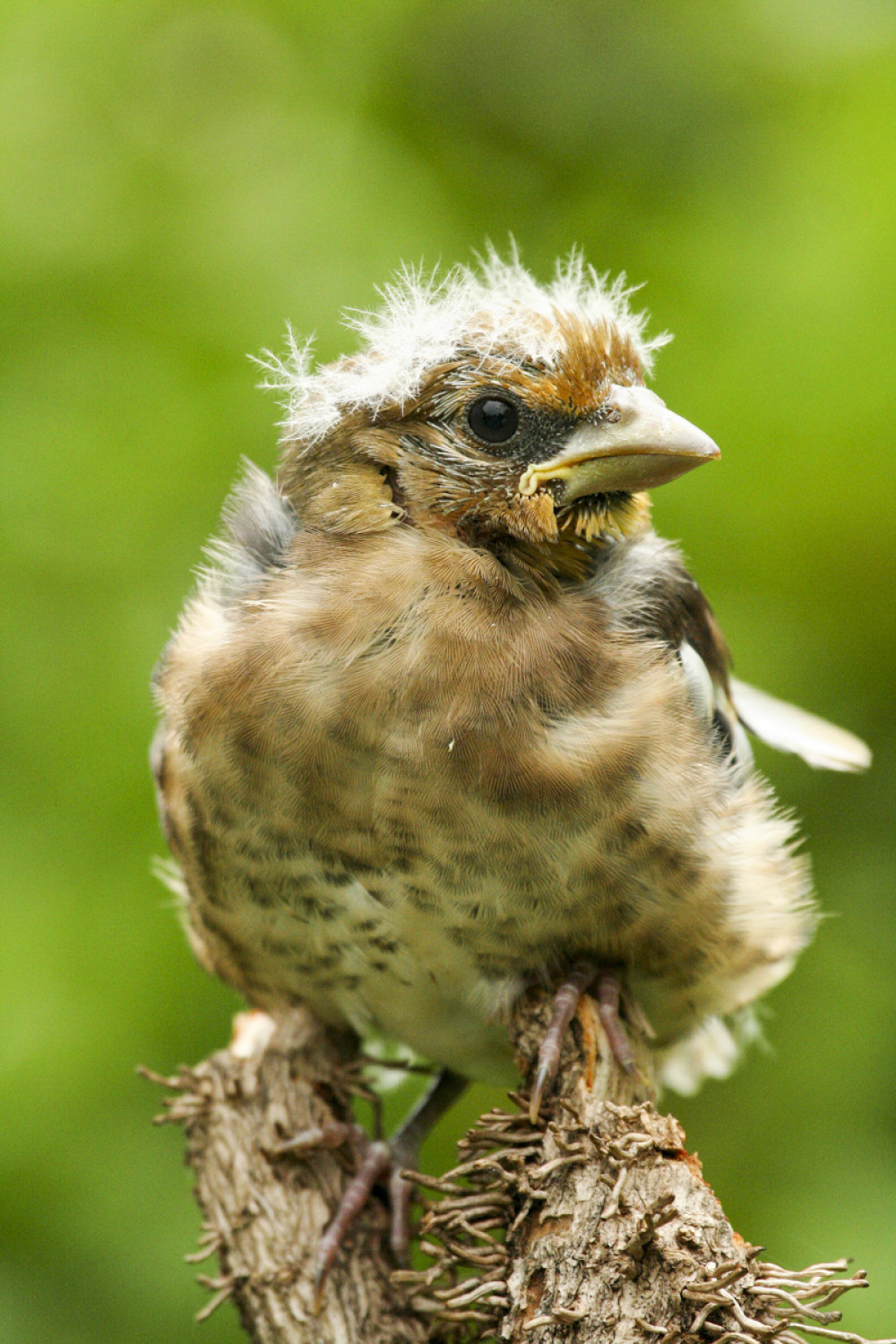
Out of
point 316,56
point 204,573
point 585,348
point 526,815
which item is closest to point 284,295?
point 316,56

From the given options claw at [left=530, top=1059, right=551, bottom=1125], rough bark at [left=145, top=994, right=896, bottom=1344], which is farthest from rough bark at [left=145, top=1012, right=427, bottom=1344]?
claw at [left=530, top=1059, right=551, bottom=1125]

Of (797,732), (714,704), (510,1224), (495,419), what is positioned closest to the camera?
(510,1224)

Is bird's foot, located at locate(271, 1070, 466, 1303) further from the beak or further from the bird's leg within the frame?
the beak

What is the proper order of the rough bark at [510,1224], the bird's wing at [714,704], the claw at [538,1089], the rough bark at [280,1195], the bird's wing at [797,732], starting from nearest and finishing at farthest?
the rough bark at [510,1224] → the claw at [538,1089] → the rough bark at [280,1195] → the bird's wing at [714,704] → the bird's wing at [797,732]

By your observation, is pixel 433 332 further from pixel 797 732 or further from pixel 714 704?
pixel 797 732

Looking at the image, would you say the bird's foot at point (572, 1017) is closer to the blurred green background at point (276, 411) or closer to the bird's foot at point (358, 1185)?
the bird's foot at point (358, 1185)

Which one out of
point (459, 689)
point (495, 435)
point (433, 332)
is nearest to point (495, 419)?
point (495, 435)

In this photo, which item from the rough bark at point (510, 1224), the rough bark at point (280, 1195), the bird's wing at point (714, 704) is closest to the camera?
the rough bark at point (510, 1224)

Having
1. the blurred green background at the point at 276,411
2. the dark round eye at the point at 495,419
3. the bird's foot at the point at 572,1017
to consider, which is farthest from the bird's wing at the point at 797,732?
the dark round eye at the point at 495,419
